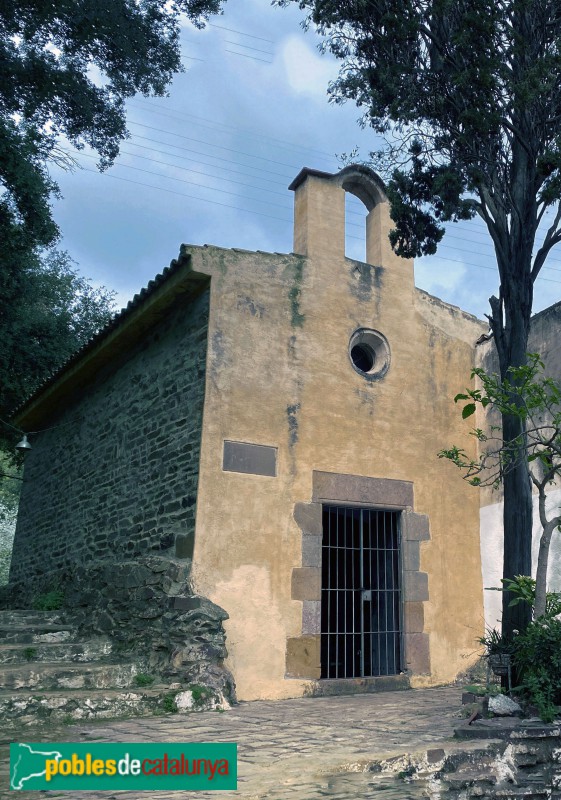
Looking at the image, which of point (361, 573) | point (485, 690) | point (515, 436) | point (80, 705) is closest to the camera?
point (485, 690)

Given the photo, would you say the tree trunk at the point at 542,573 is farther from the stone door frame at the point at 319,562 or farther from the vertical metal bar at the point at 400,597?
the vertical metal bar at the point at 400,597

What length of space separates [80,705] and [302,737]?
2139mm

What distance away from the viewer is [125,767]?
14.2ft

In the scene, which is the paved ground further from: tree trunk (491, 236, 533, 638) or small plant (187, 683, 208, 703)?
tree trunk (491, 236, 533, 638)

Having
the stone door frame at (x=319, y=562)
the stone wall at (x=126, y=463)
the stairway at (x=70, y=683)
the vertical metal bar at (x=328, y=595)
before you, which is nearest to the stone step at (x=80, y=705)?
the stairway at (x=70, y=683)

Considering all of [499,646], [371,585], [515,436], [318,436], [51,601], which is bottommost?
[499,646]

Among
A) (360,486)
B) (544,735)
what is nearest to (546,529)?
(544,735)

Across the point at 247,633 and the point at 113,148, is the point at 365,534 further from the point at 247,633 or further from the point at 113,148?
the point at 113,148

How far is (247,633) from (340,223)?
17.8 feet

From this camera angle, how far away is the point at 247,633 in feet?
25.7

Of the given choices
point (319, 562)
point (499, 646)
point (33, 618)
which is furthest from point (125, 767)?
point (33, 618)

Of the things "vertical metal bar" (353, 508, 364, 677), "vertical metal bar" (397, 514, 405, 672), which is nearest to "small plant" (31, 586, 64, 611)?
"vertical metal bar" (353, 508, 364, 677)

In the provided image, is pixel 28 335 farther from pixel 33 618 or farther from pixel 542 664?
pixel 542 664

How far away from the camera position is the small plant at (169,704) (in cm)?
671
